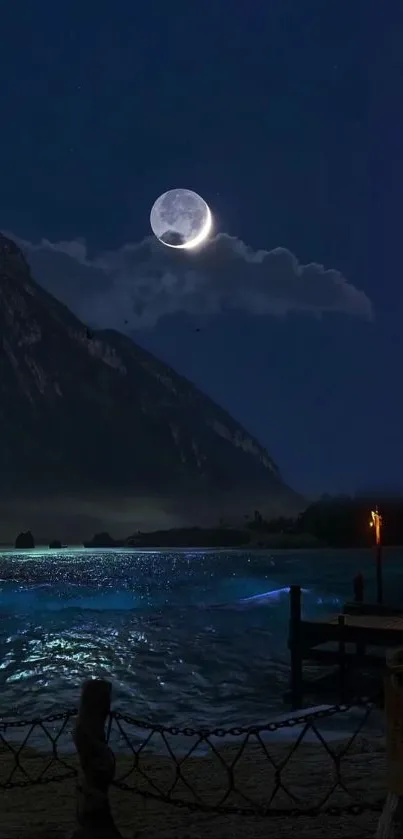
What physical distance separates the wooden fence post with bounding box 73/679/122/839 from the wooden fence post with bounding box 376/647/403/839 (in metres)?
2.49

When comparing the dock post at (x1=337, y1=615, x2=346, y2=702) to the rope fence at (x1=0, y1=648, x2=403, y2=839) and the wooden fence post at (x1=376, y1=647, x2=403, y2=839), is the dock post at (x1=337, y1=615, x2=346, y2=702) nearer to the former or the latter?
the rope fence at (x1=0, y1=648, x2=403, y2=839)

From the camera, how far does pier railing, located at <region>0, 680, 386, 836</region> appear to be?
641cm

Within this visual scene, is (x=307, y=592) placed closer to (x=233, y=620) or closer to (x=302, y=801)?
(x=233, y=620)

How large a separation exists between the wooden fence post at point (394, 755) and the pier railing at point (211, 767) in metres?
1.86

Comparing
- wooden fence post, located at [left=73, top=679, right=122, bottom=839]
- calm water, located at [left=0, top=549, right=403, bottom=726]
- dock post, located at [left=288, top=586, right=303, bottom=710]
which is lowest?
calm water, located at [left=0, top=549, right=403, bottom=726]

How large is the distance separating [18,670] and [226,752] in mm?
22198

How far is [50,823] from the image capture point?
8.80 m

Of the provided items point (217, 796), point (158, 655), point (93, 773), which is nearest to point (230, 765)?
point (217, 796)

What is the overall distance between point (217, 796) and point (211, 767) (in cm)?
203

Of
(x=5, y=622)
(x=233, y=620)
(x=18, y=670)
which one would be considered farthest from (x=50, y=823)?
(x=5, y=622)

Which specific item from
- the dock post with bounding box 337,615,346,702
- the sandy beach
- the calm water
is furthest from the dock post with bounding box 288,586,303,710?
the sandy beach

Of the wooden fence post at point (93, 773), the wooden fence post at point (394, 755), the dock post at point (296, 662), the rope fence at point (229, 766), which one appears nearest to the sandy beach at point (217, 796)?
the rope fence at point (229, 766)

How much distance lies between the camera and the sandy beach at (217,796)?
8.40 metres

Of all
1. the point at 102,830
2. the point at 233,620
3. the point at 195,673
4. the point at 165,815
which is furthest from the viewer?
the point at 233,620
